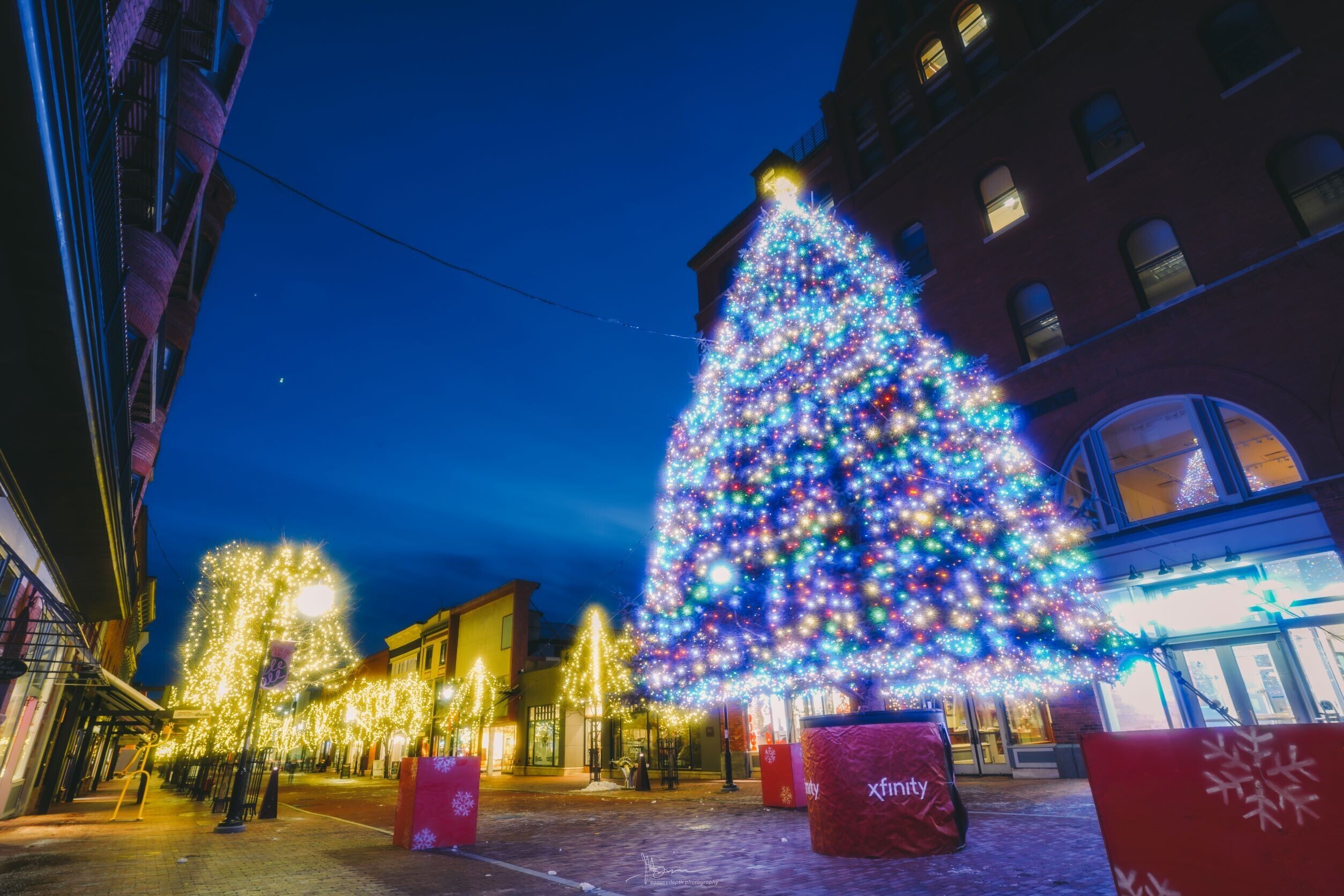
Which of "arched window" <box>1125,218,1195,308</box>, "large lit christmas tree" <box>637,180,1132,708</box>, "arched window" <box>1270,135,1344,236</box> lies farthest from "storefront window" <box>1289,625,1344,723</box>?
"arched window" <box>1270,135,1344,236</box>

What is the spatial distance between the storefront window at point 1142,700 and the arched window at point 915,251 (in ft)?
38.3

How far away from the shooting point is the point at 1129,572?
45.5ft

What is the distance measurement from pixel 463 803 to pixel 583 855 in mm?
2297

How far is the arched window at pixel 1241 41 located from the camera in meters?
13.9

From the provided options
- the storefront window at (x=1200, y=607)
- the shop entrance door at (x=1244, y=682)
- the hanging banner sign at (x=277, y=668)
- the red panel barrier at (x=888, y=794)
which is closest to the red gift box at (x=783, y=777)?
the red panel barrier at (x=888, y=794)

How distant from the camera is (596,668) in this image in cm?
2533

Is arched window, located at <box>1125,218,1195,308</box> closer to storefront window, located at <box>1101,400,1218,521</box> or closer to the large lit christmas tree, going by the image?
storefront window, located at <box>1101,400,1218,521</box>

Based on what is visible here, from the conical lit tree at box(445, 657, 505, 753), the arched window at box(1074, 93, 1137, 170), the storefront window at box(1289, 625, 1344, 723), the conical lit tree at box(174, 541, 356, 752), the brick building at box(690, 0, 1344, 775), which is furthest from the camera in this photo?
the conical lit tree at box(445, 657, 505, 753)

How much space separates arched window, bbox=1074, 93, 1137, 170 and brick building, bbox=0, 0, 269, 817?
1880cm

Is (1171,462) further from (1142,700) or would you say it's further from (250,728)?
(250,728)

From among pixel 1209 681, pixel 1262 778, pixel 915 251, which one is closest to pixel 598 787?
pixel 1209 681

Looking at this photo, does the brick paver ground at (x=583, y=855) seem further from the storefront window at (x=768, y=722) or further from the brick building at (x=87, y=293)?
the storefront window at (x=768, y=722)

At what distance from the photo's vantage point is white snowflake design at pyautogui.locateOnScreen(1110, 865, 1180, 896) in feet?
8.58

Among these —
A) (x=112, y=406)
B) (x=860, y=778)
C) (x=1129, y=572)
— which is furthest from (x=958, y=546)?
(x=112, y=406)
